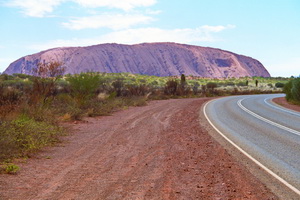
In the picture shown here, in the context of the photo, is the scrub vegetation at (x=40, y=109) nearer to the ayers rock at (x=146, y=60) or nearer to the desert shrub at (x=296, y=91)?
the desert shrub at (x=296, y=91)

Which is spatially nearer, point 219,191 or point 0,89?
point 219,191

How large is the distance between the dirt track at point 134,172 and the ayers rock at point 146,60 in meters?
138

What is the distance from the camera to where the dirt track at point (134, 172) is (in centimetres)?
654

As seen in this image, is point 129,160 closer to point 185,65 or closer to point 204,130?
point 204,130

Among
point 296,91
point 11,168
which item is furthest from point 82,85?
point 296,91

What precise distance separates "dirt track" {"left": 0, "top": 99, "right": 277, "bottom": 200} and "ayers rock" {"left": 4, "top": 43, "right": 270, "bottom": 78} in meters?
138

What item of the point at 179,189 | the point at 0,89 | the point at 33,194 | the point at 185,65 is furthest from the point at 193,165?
the point at 185,65

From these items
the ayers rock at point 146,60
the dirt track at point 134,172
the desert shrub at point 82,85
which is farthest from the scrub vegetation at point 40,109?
the ayers rock at point 146,60

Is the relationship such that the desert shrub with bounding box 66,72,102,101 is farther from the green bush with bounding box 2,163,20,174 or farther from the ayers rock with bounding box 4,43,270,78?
the ayers rock with bounding box 4,43,270,78

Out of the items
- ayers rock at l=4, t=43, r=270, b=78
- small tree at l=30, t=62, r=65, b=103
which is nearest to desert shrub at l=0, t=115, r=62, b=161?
small tree at l=30, t=62, r=65, b=103

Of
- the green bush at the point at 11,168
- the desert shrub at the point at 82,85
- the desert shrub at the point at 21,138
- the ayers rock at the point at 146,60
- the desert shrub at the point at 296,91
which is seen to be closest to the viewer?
the green bush at the point at 11,168

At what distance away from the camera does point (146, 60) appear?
16438 centimetres

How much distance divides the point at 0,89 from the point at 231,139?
1000cm

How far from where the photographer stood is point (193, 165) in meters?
8.98
